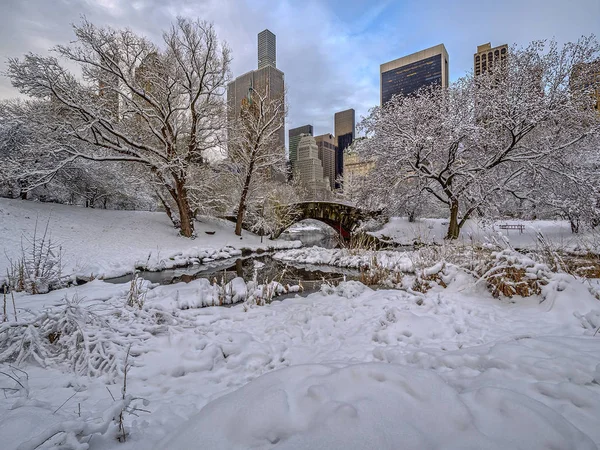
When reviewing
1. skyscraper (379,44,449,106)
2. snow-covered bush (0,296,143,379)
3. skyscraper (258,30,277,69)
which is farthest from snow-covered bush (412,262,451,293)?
skyscraper (258,30,277,69)

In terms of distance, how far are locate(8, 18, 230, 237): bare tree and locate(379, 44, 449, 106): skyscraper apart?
2990 cm

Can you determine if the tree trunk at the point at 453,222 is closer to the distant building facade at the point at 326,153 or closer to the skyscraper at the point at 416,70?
the skyscraper at the point at 416,70

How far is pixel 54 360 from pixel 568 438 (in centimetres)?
367

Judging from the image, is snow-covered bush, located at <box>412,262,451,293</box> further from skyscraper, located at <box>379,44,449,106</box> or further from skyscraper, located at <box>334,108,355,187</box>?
→ skyscraper, located at <box>334,108,355,187</box>

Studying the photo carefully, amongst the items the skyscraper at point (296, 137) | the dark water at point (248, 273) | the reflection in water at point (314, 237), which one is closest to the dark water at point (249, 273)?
the dark water at point (248, 273)

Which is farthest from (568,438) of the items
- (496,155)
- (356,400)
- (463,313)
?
(496,155)

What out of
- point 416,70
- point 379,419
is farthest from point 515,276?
point 416,70

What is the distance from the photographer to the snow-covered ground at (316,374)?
1.34 metres

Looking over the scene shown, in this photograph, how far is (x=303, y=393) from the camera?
170cm

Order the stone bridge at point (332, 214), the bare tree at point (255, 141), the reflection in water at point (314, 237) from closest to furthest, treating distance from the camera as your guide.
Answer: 1. the bare tree at point (255, 141)
2. the stone bridge at point (332, 214)
3. the reflection in water at point (314, 237)

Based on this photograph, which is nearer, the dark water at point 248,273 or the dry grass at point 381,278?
the dry grass at point 381,278

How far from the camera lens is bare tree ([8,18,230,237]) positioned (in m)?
11.2

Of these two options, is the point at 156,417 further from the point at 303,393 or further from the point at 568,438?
the point at 568,438

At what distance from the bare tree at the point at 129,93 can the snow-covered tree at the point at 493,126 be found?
363 inches
